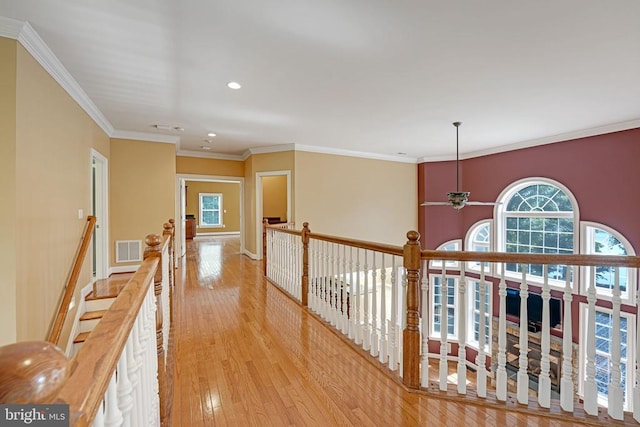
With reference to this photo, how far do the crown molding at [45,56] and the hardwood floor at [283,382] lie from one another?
108 inches

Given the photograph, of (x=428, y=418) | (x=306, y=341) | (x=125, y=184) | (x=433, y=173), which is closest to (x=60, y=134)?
(x=125, y=184)

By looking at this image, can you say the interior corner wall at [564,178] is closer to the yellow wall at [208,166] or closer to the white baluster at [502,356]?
the white baluster at [502,356]

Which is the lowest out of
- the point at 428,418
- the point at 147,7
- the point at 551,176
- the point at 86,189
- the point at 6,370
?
the point at 428,418

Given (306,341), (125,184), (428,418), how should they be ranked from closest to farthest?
(428,418) < (306,341) < (125,184)

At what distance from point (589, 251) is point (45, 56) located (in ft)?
25.6

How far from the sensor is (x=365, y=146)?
21.6 ft

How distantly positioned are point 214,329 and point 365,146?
4985 mm

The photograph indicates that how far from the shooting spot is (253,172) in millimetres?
6738

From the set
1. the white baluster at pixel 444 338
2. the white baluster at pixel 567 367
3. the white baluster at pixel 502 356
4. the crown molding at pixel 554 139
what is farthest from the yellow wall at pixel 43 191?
the crown molding at pixel 554 139

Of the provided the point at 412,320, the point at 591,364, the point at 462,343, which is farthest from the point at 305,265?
the point at 591,364

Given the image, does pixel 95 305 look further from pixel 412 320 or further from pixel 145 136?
pixel 412 320

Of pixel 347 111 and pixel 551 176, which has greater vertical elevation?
pixel 347 111

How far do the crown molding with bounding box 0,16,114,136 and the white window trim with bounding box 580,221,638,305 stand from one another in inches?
270

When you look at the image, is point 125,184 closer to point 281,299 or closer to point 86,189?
point 86,189
